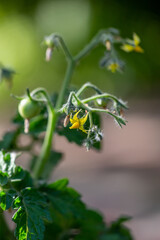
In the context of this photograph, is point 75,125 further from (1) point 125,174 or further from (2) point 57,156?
(1) point 125,174

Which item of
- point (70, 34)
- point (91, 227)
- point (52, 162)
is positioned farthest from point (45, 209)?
point (70, 34)

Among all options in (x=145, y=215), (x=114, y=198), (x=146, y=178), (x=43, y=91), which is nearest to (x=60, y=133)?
(x=43, y=91)

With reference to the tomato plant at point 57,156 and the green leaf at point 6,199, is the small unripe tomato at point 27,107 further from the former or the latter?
the green leaf at point 6,199

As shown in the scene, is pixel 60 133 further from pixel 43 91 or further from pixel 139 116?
pixel 139 116

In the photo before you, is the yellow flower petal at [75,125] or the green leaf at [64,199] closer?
the yellow flower petal at [75,125]

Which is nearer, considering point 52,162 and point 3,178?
point 3,178

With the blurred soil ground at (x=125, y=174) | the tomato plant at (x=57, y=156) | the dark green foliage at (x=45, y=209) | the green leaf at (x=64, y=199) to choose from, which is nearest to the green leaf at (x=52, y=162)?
the tomato plant at (x=57, y=156)
